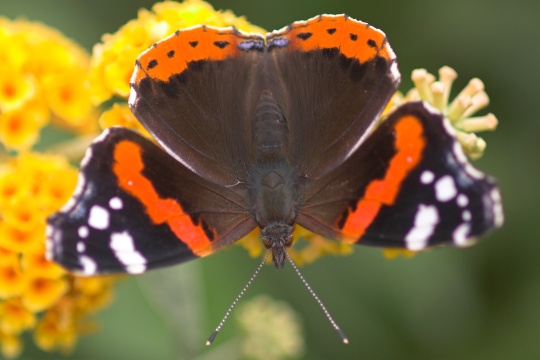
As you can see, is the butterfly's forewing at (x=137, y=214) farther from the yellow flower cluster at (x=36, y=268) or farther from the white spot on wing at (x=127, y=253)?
the yellow flower cluster at (x=36, y=268)

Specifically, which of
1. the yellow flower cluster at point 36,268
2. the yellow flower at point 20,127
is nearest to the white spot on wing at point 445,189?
the yellow flower cluster at point 36,268

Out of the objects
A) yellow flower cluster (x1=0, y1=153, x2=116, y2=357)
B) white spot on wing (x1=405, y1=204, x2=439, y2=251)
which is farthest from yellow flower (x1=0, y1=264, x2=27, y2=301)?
white spot on wing (x1=405, y1=204, x2=439, y2=251)

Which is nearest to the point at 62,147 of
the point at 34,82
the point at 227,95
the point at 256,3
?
the point at 34,82

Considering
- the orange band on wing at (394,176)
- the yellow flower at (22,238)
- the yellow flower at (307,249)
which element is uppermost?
the yellow flower at (22,238)

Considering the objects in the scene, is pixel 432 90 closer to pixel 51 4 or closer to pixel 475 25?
pixel 475 25

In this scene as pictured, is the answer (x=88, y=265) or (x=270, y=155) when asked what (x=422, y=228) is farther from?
(x=88, y=265)

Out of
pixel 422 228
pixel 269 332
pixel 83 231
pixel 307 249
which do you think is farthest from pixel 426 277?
pixel 83 231

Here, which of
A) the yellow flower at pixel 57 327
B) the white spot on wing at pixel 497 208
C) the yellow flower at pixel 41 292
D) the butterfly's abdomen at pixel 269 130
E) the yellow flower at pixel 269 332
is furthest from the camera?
the yellow flower at pixel 269 332
